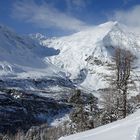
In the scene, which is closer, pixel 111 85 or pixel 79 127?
pixel 111 85

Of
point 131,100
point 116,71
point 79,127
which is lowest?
point 79,127

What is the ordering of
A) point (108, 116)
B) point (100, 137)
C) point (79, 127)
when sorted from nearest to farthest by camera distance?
point (100, 137) < point (108, 116) < point (79, 127)

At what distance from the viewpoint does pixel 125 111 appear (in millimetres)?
37938

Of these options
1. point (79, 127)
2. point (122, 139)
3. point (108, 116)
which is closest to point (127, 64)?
point (108, 116)

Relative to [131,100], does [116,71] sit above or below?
above

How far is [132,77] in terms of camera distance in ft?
122

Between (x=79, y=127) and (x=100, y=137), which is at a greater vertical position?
(x=100, y=137)

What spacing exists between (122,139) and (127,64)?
22381mm

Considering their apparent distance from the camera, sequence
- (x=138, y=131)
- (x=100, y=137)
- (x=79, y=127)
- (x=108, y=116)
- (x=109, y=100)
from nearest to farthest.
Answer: (x=138, y=131), (x=100, y=137), (x=109, y=100), (x=108, y=116), (x=79, y=127)

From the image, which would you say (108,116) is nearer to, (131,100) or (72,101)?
(131,100)

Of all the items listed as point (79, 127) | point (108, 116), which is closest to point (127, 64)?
point (108, 116)

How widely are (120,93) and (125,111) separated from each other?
1.58 metres

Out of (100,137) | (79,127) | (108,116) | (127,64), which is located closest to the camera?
(100,137)

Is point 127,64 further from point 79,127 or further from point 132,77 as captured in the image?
point 79,127
